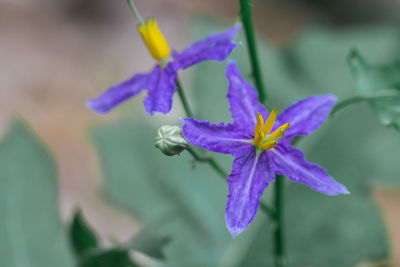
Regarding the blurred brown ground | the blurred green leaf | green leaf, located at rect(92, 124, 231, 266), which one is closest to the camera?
the blurred green leaf

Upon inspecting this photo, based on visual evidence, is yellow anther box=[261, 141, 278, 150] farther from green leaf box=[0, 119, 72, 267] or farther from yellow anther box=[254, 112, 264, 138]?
green leaf box=[0, 119, 72, 267]

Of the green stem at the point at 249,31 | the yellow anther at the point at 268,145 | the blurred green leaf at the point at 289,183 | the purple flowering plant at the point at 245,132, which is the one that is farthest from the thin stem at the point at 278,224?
the blurred green leaf at the point at 289,183

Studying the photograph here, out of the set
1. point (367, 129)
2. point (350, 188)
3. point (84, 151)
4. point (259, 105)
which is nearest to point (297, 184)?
point (350, 188)

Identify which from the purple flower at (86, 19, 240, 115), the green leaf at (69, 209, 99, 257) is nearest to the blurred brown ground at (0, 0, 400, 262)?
the green leaf at (69, 209, 99, 257)

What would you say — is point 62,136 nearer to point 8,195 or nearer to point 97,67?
point 97,67

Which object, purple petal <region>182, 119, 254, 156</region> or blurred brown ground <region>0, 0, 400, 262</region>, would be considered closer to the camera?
purple petal <region>182, 119, 254, 156</region>

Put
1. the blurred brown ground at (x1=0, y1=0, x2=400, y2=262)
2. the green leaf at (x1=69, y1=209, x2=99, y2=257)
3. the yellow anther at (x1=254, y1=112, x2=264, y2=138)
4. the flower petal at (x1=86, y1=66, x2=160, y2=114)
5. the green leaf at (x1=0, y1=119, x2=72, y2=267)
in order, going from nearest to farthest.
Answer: the yellow anther at (x1=254, y1=112, x2=264, y2=138)
the flower petal at (x1=86, y1=66, x2=160, y2=114)
the green leaf at (x1=69, y1=209, x2=99, y2=257)
the green leaf at (x1=0, y1=119, x2=72, y2=267)
the blurred brown ground at (x1=0, y1=0, x2=400, y2=262)

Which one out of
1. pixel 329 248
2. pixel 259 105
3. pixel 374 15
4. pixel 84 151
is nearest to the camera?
pixel 259 105
